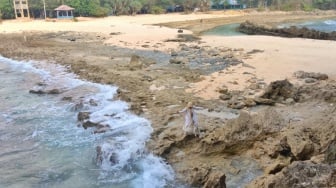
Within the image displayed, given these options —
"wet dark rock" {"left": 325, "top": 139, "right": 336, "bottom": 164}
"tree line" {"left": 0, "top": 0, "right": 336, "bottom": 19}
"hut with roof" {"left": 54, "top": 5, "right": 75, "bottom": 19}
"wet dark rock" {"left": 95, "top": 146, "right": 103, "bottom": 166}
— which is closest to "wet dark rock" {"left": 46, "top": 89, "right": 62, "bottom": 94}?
"wet dark rock" {"left": 95, "top": 146, "right": 103, "bottom": 166}

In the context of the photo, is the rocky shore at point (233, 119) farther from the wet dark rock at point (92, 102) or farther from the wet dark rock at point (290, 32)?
the wet dark rock at point (290, 32)

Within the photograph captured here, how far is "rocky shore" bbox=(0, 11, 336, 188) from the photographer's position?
9.89 m

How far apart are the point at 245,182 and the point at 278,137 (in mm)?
2139

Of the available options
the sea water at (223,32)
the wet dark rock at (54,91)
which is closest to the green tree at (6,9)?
the sea water at (223,32)

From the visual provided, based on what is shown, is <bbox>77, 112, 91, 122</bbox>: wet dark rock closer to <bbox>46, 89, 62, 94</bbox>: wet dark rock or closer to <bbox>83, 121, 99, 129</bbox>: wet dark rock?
<bbox>83, 121, 99, 129</bbox>: wet dark rock

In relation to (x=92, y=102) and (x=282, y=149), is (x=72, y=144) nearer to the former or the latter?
(x=92, y=102)

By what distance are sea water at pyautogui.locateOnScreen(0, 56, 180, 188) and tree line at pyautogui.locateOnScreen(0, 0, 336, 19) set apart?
6588 centimetres

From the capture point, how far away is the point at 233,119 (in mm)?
13109

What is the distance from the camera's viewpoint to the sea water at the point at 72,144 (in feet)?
37.6

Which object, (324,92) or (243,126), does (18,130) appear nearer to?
(243,126)

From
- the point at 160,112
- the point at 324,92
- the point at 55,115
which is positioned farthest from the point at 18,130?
the point at 324,92

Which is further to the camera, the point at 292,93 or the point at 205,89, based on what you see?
the point at 205,89

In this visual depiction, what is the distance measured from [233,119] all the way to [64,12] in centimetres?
7621

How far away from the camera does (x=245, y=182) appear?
1041 cm
